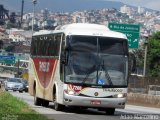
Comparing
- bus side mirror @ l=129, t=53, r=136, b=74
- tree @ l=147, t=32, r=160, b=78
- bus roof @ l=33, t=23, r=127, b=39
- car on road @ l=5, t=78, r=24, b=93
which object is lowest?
car on road @ l=5, t=78, r=24, b=93

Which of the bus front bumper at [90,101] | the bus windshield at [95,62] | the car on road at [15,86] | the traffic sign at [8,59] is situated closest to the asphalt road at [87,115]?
the bus front bumper at [90,101]

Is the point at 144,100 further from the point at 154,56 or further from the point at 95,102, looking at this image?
the point at 154,56

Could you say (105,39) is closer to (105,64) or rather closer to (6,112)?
(105,64)

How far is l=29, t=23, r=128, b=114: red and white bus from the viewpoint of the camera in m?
24.4

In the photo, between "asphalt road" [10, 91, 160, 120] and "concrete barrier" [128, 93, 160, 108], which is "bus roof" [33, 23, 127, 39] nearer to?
"asphalt road" [10, 91, 160, 120]

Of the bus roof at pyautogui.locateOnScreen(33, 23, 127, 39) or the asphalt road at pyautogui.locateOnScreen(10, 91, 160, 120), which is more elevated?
the bus roof at pyautogui.locateOnScreen(33, 23, 127, 39)

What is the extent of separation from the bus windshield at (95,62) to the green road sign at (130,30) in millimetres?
24203

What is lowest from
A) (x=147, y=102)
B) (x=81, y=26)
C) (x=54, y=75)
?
(x=147, y=102)

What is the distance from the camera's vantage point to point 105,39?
25.3 m

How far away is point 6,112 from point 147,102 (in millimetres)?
27320

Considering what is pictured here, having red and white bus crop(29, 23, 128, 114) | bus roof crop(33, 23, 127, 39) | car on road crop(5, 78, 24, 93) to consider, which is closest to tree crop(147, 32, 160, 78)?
car on road crop(5, 78, 24, 93)

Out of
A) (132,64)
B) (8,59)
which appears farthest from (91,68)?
(8,59)

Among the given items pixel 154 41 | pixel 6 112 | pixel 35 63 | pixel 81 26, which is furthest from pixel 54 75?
pixel 154 41

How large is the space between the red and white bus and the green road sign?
23288 mm
